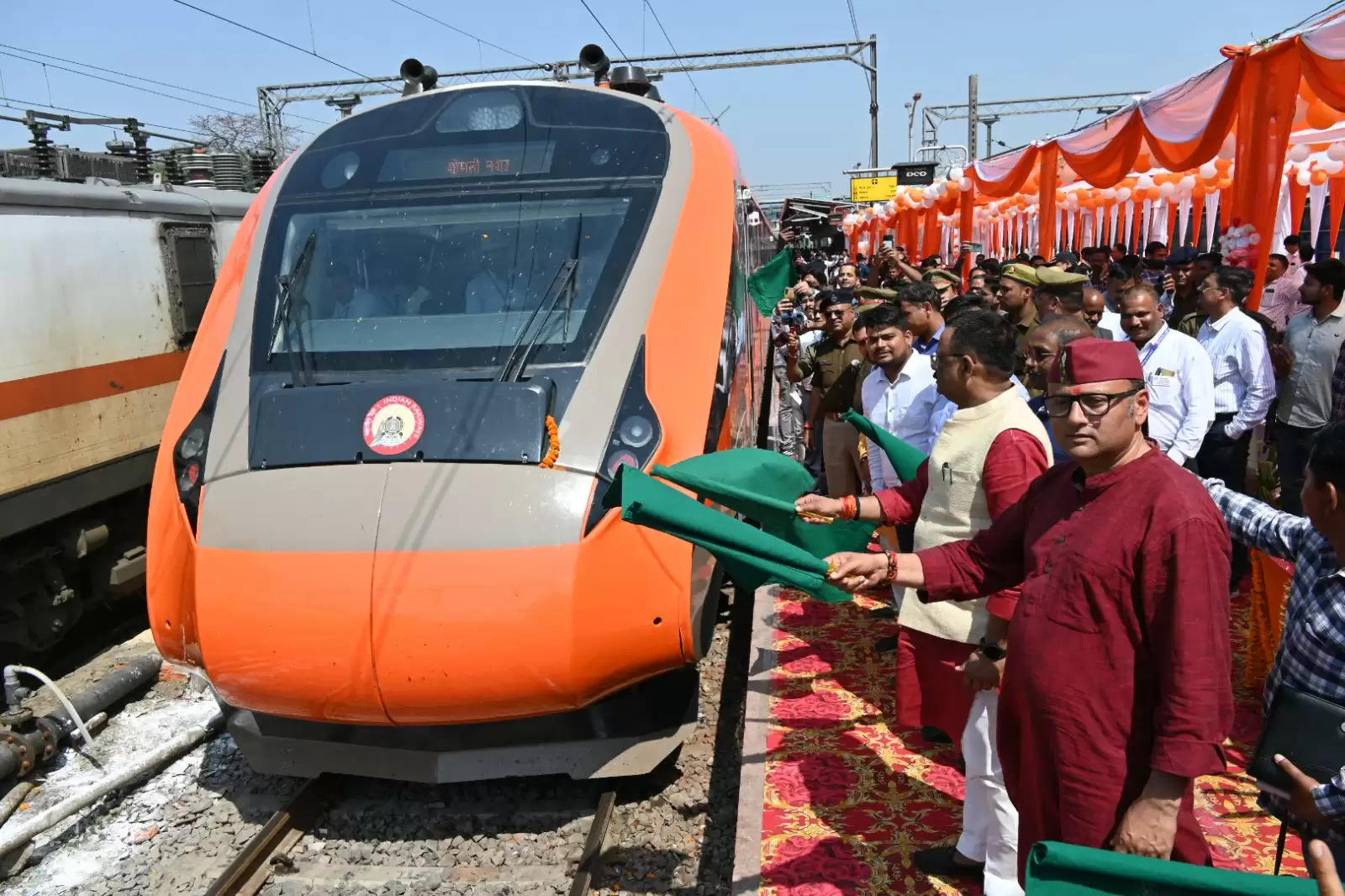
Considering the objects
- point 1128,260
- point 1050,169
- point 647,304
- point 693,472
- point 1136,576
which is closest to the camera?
point 1136,576

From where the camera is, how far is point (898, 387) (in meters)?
4.95

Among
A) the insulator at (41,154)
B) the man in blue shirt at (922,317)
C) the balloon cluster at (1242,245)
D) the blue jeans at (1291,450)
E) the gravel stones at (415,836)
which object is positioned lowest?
the gravel stones at (415,836)

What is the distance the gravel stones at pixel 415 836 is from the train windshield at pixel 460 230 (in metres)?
1.81

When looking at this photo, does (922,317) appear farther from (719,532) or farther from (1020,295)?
(719,532)

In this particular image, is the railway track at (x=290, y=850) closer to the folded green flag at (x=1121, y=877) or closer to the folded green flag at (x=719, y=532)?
the folded green flag at (x=719, y=532)

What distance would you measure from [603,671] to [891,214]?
21.3 metres

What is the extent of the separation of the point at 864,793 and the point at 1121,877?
230 cm

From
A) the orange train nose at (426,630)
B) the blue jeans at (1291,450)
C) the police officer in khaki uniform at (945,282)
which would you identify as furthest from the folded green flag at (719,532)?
the police officer in khaki uniform at (945,282)

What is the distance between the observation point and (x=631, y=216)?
14.6 ft

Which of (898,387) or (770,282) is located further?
(770,282)

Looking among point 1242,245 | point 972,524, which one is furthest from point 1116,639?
point 1242,245

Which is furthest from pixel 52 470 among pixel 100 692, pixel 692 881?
pixel 692 881

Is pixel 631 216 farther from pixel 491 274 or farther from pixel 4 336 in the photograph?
pixel 4 336

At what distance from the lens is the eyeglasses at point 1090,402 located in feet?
7.10
